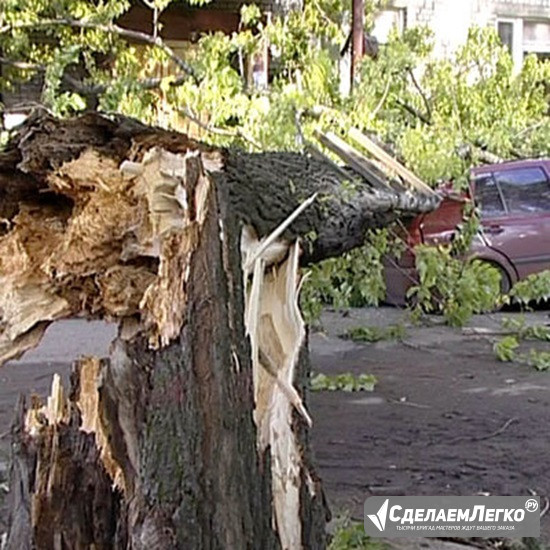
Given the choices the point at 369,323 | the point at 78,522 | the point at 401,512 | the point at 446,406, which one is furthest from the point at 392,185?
the point at 369,323

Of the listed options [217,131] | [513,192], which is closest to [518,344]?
[513,192]

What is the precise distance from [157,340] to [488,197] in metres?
8.66

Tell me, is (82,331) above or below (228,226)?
below

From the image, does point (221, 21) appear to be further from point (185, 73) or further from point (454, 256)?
point (454, 256)

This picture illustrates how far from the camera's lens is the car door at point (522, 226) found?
11148 mm

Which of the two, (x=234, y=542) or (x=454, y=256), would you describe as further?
(x=454, y=256)

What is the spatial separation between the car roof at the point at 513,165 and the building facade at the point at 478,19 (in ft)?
18.6

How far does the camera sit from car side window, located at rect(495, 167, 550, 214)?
35.8ft

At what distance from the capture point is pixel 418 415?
22.9 ft

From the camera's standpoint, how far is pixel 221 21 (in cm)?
1351

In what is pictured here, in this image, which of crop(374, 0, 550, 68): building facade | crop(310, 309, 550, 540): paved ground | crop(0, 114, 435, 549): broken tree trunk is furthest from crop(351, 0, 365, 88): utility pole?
crop(0, 114, 435, 549): broken tree trunk

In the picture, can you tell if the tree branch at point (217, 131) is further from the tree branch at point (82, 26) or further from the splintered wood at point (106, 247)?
the splintered wood at point (106, 247)

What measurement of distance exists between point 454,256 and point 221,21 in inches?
278

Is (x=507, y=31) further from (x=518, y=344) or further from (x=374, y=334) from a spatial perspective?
(x=518, y=344)
